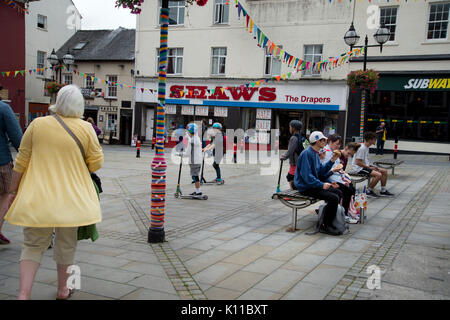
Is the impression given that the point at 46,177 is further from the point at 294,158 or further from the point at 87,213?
the point at 294,158

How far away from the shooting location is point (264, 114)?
27.1 metres

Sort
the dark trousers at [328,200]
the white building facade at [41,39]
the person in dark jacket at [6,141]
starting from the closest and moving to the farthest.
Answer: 1. the person in dark jacket at [6,141]
2. the dark trousers at [328,200]
3. the white building facade at [41,39]

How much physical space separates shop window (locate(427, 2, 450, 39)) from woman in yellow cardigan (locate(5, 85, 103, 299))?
76.3ft

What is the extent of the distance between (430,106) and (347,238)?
18722 mm

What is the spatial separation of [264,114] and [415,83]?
9.45 m

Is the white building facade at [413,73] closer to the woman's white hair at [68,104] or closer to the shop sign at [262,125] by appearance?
the shop sign at [262,125]

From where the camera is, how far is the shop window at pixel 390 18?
22703mm

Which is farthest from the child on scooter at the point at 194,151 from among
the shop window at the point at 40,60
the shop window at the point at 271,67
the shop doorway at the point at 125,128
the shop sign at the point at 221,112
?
the shop window at the point at 40,60

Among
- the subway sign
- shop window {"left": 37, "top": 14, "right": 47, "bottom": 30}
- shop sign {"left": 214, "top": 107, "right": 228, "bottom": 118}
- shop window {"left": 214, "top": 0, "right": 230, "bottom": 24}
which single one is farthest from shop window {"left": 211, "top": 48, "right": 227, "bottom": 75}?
shop window {"left": 37, "top": 14, "right": 47, "bottom": 30}

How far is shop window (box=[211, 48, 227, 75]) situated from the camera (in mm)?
28000

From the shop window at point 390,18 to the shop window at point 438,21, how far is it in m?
1.79

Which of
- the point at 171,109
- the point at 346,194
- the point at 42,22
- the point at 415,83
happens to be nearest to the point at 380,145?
the point at 415,83

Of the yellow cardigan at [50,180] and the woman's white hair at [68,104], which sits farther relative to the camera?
the woman's white hair at [68,104]

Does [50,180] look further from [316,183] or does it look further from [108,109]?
[108,109]
